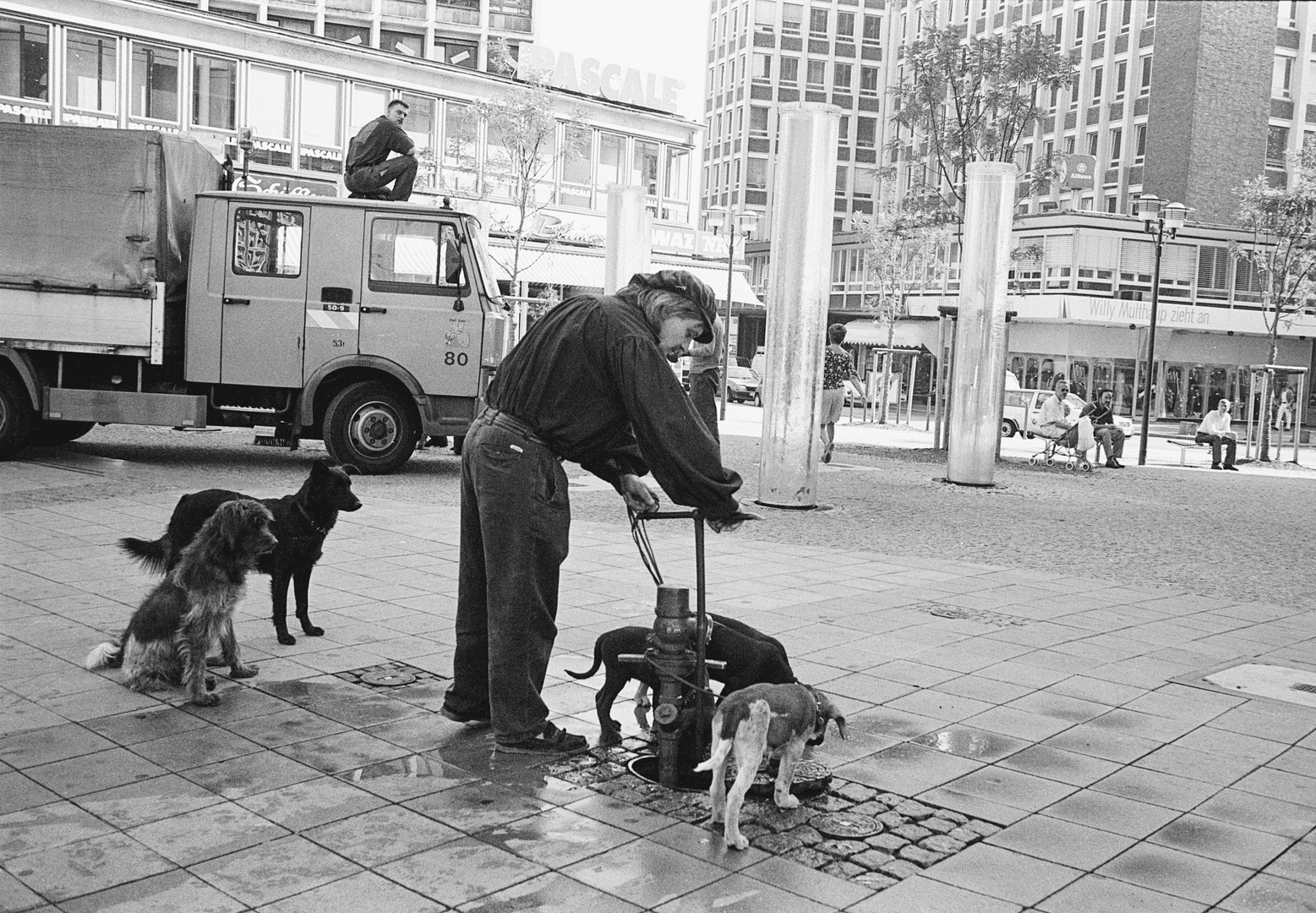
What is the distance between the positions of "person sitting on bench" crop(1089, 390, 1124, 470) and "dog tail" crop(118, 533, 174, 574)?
69.2 feet

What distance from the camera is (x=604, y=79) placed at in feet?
155

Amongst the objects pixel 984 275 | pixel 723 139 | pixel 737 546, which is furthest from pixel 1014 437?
pixel 723 139

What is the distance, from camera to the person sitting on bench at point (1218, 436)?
26.7 metres

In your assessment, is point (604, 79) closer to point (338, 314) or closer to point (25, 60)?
point (25, 60)

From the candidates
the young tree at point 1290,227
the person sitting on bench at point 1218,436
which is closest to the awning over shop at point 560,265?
the young tree at point 1290,227

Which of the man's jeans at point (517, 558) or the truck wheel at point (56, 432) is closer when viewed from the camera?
the man's jeans at point (517, 558)

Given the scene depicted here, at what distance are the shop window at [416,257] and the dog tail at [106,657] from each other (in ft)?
28.8

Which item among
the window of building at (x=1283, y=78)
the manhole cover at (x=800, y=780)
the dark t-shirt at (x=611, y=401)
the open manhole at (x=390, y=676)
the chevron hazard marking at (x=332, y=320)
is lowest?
the open manhole at (x=390, y=676)

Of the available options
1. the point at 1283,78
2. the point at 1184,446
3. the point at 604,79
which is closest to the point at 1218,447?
the point at 1184,446

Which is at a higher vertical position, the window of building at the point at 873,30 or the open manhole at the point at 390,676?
the window of building at the point at 873,30

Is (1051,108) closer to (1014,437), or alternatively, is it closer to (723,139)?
(723,139)

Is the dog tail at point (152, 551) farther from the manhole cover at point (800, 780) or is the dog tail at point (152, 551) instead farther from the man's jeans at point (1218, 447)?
the man's jeans at point (1218, 447)

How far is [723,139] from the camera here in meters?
87.7

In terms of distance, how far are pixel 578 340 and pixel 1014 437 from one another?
3220 centimetres
